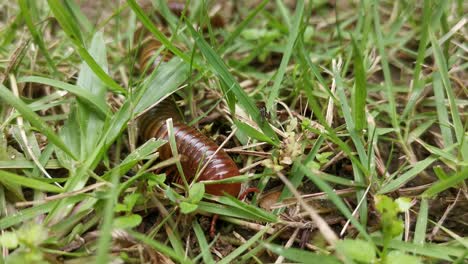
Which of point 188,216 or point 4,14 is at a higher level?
point 4,14

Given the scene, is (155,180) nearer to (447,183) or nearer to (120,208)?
(120,208)

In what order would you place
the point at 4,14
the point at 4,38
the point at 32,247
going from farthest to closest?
the point at 4,14 < the point at 4,38 < the point at 32,247

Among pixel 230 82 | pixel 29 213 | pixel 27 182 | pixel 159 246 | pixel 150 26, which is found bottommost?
pixel 159 246

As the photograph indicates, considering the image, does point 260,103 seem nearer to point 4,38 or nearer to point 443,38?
point 443,38

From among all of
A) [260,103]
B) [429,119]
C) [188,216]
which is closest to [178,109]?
[260,103]

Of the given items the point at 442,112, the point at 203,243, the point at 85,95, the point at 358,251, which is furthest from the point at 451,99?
the point at 85,95

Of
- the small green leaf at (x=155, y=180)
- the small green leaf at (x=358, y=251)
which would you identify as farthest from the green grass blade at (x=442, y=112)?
the small green leaf at (x=155, y=180)

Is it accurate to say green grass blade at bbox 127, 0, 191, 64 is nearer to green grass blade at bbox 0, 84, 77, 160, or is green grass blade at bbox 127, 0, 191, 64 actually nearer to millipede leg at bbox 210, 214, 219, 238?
green grass blade at bbox 0, 84, 77, 160
